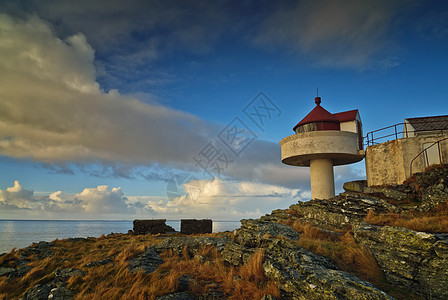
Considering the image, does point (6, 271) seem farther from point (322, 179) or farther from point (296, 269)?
point (322, 179)

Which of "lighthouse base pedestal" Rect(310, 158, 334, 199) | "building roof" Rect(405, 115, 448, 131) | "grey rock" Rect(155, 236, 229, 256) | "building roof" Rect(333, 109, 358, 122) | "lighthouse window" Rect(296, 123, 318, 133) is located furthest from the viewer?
"building roof" Rect(333, 109, 358, 122)

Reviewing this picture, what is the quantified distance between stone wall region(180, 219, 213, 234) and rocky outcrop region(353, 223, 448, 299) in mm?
18212

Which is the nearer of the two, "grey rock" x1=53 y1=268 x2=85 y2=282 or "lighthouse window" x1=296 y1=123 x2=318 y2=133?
"grey rock" x1=53 y1=268 x2=85 y2=282

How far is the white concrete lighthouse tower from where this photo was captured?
22953 mm

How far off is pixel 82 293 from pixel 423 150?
23787 mm

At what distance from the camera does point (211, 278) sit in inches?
354

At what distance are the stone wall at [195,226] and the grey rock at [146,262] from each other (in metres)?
13.0

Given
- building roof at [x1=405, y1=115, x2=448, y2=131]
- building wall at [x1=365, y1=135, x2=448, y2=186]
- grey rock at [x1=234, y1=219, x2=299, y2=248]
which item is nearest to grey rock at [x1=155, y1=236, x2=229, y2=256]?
grey rock at [x1=234, y1=219, x2=299, y2=248]

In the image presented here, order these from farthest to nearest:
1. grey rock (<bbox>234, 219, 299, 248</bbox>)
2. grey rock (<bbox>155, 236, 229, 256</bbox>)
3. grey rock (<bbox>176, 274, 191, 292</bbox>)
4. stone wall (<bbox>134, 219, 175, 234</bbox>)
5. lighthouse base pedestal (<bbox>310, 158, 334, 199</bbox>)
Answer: stone wall (<bbox>134, 219, 175, 234</bbox>) → lighthouse base pedestal (<bbox>310, 158, 334, 199</bbox>) → grey rock (<bbox>155, 236, 229, 256</bbox>) → grey rock (<bbox>234, 219, 299, 248</bbox>) → grey rock (<bbox>176, 274, 191, 292</bbox>)

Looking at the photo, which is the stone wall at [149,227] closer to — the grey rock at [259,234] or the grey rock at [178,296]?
the grey rock at [259,234]

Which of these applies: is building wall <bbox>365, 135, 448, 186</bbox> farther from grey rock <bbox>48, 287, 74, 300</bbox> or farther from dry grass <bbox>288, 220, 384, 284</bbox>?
grey rock <bbox>48, 287, 74, 300</bbox>

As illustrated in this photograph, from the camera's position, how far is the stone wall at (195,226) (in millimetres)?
25042

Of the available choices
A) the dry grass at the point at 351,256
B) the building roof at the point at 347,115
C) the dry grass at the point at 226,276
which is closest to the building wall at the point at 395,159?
the building roof at the point at 347,115

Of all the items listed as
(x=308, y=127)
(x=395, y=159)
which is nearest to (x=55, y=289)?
(x=308, y=127)
